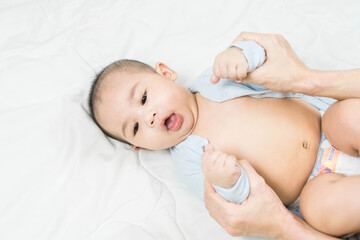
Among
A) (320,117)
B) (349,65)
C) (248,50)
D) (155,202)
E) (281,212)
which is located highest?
(248,50)

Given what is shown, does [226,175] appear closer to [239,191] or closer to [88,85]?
[239,191]

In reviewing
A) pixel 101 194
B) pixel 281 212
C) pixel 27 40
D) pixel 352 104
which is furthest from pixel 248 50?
pixel 27 40

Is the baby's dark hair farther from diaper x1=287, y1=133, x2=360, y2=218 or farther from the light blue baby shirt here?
diaper x1=287, y1=133, x2=360, y2=218

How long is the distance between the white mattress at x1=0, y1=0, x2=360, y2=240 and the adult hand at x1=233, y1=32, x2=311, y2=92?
40 cm

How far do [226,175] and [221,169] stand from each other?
2 centimetres

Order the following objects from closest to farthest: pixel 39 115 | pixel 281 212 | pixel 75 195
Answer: pixel 281 212, pixel 75 195, pixel 39 115

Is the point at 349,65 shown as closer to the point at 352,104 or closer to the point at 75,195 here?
the point at 352,104

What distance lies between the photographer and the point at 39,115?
124 centimetres

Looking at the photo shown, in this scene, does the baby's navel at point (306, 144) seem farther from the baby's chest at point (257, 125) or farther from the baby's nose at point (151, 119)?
the baby's nose at point (151, 119)

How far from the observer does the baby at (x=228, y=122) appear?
112 cm

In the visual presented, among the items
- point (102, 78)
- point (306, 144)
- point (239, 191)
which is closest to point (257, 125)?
point (306, 144)

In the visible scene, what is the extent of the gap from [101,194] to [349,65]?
3.44 ft

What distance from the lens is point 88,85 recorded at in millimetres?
1378

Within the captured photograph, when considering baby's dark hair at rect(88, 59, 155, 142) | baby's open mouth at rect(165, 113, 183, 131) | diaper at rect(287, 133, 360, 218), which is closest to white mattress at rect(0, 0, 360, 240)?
baby's dark hair at rect(88, 59, 155, 142)
